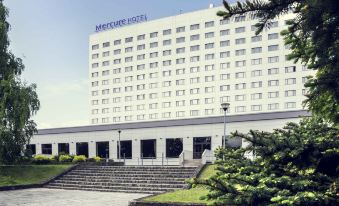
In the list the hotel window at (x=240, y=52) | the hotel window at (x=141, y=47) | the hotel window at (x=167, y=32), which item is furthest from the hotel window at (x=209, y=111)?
the hotel window at (x=141, y=47)

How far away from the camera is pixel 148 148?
44438mm

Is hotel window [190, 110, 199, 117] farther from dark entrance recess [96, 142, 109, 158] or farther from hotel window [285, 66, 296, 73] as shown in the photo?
dark entrance recess [96, 142, 109, 158]

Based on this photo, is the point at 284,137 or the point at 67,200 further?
the point at 67,200

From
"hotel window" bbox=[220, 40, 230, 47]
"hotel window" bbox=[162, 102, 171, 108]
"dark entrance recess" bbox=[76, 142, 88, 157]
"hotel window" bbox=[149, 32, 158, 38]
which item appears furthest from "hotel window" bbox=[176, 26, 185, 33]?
"dark entrance recess" bbox=[76, 142, 88, 157]

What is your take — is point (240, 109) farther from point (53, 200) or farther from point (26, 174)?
point (53, 200)

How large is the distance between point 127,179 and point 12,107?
9901 millimetres

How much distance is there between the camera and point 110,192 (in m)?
22.9

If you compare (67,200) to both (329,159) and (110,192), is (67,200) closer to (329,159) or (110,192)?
(110,192)

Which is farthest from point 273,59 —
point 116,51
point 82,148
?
point 82,148

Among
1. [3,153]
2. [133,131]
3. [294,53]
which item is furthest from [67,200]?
[133,131]

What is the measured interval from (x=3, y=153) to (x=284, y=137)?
24.7 metres

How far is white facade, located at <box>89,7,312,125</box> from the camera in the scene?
71.1 metres

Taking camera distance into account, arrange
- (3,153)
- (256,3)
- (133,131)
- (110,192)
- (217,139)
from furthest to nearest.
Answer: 1. (133,131)
2. (217,139)
3. (3,153)
4. (110,192)
5. (256,3)

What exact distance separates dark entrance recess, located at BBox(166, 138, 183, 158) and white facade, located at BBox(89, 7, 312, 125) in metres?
32.1
